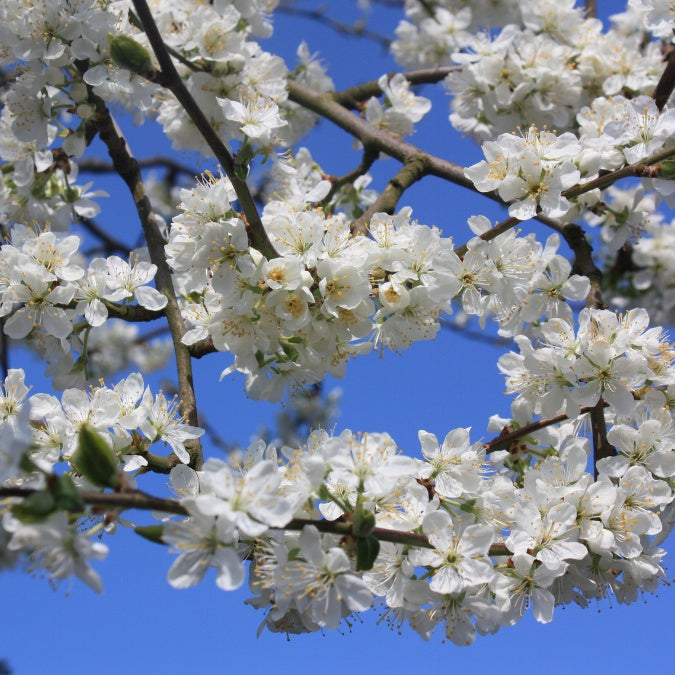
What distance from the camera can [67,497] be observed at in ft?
4.95

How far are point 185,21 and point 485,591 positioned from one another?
2.74 meters

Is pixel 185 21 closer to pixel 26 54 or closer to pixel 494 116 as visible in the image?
pixel 26 54

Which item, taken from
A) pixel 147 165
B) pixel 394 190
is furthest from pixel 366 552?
pixel 147 165

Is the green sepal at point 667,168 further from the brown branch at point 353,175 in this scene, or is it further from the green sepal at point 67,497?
the green sepal at point 67,497

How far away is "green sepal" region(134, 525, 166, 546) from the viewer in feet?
5.84

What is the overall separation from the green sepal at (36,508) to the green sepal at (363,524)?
2.21ft

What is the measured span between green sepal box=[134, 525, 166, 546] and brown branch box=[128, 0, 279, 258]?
0.94m

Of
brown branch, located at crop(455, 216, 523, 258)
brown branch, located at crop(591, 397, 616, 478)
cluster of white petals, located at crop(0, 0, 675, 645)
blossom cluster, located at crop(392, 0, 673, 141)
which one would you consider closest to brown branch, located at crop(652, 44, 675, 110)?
cluster of white petals, located at crop(0, 0, 675, 645)

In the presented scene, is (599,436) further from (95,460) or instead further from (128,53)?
(128,53)

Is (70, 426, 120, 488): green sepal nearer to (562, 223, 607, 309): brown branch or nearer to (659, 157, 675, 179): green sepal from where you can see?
(659, 157, 675, 179): green sepal

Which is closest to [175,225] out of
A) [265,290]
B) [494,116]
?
[265,290]

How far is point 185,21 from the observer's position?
3586mm

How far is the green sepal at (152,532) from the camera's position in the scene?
1780mm

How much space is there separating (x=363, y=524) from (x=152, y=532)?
476 mm
